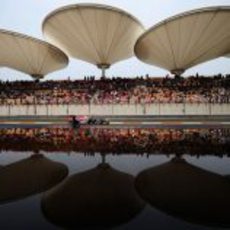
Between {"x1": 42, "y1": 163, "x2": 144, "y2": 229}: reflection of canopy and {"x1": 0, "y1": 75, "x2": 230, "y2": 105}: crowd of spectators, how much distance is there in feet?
79.0

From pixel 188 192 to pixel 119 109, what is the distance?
2444 centimetres

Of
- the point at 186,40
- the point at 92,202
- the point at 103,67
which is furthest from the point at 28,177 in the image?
the point at 103,67

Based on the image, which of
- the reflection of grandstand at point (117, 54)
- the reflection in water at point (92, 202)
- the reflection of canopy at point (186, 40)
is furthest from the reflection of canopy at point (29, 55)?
the reflection in water at point (92, 202)

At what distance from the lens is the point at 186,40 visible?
3334 cm

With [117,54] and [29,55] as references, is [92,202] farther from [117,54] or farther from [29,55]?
[117,54]

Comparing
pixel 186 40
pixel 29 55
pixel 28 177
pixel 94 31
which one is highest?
pixel 94 31

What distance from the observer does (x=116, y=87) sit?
34344mm

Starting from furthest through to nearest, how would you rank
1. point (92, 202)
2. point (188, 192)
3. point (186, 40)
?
point (186, 40)
point (188, 192)
point (92, 202)

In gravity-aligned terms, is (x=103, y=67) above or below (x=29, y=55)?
below

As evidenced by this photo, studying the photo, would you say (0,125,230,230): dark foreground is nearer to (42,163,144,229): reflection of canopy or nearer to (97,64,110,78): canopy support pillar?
(42,163,144,229): reflection of canopy

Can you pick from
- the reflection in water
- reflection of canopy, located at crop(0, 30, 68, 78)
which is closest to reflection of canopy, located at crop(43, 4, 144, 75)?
reflection of canopy, located at crop(0, 30, 68, 78)

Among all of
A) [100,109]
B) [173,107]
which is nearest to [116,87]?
[100,109]

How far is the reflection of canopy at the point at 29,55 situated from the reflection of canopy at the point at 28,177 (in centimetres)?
3076

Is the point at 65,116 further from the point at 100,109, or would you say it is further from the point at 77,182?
the point at 77,182
